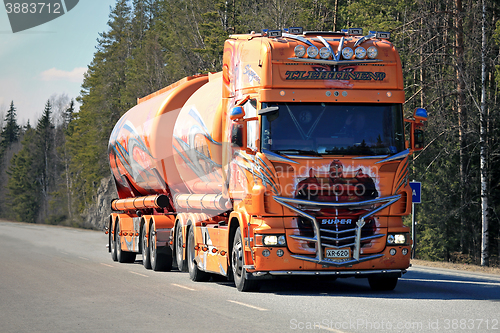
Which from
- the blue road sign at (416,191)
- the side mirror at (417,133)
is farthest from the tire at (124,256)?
the side mirror at (417,133)

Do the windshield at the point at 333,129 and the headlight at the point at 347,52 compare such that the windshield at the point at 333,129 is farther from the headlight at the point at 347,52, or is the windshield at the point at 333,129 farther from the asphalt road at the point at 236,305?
the asphalt road at the point at 236,305

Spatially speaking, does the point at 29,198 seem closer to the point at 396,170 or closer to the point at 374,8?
the point at 374,8

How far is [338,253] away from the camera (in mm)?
11742

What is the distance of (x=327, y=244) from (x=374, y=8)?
91.3 ft

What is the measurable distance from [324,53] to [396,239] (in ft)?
11.1

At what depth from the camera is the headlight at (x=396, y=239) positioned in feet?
39.5

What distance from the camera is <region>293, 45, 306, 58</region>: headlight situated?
482 inches

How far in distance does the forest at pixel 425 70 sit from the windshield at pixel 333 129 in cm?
1313

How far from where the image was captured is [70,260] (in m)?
21.9

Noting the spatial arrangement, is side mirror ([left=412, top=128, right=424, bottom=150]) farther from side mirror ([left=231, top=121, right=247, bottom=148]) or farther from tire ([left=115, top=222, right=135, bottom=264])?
tire ([left=115, top=222, right=135, bottom=264])

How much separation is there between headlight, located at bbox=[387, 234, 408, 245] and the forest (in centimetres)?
1354

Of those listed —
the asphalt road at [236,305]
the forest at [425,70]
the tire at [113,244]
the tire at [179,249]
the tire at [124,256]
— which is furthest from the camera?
the forest at [425,70]

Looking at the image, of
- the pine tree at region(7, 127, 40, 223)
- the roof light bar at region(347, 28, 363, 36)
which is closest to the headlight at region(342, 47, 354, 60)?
the roof light bar at region(347, 28, 363, 36)

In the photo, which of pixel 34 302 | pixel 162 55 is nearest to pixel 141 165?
pixel 34 302
